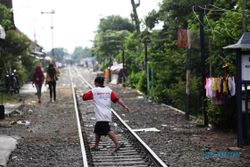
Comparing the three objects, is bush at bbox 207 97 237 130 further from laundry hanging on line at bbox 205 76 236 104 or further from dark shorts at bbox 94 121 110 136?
dark shorts at bbox 94 121 110 136

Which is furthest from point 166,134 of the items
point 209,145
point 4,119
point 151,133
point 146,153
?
point 4,119

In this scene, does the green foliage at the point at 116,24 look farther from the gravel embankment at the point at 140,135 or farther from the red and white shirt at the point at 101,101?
the red and white shirt at the point at 101,101

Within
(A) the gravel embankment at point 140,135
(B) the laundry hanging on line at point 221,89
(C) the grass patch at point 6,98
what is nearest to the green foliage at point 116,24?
(C) the grass patch at point 6,98

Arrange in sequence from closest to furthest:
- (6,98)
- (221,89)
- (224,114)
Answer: (221,89), (224,114), (6,98)

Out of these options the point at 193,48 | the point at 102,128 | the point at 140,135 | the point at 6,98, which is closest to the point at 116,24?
the point at 6,98

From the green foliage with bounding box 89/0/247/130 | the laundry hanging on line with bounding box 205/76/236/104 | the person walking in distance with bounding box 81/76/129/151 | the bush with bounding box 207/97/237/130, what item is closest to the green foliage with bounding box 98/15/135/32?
the green foliage with bounding box 89/0/247/130

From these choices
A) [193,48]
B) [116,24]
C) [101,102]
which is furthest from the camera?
[116,24]

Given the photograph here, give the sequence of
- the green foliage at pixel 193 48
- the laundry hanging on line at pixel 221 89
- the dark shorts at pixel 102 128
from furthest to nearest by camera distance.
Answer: the green foliage at pixel 193 48 < the laundry hanging on line at pixel 221 89 < the dark shorts at pixel 102 128

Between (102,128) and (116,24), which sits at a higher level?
(116,24)

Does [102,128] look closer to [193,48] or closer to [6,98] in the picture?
[193,48]

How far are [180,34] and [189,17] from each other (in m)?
8.88

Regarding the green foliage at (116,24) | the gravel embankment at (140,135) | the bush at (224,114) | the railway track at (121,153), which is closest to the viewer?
the railway track at (121,153)

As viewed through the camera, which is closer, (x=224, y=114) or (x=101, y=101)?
(x=101, y=101)

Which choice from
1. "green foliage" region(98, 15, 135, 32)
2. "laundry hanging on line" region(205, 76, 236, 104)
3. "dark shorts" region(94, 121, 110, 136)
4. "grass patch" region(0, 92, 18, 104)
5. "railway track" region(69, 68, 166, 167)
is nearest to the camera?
"railway track" region(69, 68, 166, 167)
